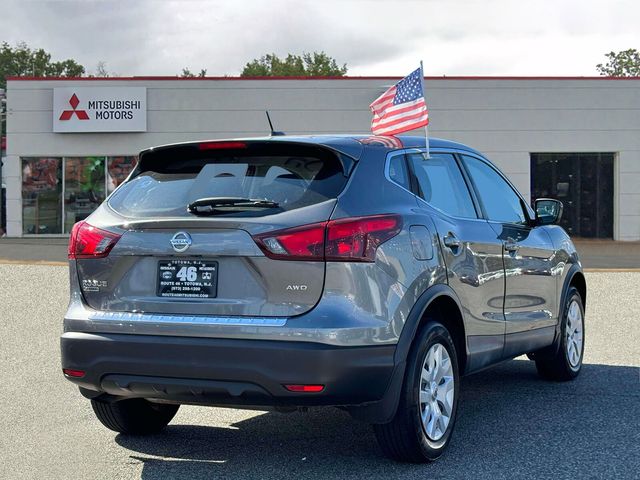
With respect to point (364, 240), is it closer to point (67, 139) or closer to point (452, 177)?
point (452, 177)

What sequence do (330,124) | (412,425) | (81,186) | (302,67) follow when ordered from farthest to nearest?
1. (302,67)
2. (81,186)
3. (330,124)
4. (412,425)

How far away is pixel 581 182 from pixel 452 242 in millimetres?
24926

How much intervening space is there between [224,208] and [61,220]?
25696mm

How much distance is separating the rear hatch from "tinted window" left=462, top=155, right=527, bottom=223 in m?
1.73

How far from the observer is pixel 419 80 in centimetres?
790

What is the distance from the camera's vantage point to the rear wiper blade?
484 centimetres

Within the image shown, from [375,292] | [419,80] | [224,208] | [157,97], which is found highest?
[157,97]

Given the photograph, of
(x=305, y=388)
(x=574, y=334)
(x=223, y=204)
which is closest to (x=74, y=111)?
(x=574, y=334)

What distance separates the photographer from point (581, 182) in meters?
29.4

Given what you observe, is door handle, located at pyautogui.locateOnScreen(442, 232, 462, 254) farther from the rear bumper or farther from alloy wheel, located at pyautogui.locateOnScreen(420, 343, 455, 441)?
the rear bumper

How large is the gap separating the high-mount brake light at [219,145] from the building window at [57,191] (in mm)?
24754

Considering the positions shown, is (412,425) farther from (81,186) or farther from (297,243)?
(81,186)

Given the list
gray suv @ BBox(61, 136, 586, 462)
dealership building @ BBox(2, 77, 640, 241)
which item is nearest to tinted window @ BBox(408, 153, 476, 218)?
gray suv @ BBox(61, 136, 586, 462)

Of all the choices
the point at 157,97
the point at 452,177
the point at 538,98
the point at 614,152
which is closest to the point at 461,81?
the point at 538,98
